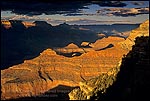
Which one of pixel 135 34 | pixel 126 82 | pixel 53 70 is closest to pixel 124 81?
pixel 126 82

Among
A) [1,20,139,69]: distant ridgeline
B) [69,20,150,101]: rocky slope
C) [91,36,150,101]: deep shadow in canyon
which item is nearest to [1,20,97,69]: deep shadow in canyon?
[1,20,139,69]: distant ridgeline

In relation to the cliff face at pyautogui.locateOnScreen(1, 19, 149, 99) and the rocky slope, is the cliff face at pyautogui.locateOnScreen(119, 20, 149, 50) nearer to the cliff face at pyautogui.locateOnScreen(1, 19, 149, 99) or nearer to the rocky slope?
the rocky slope

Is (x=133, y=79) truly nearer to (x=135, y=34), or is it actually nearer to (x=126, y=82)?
(x=126, y=82)

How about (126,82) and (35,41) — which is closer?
(126,82)

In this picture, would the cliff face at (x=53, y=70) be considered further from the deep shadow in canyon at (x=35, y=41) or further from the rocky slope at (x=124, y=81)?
the rocky slope at (x=124, y=81)

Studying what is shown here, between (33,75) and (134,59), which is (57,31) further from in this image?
(134,59)

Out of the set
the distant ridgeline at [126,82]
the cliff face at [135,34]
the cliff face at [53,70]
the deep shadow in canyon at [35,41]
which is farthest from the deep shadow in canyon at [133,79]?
the deep shadow in canyon at [35,41]
